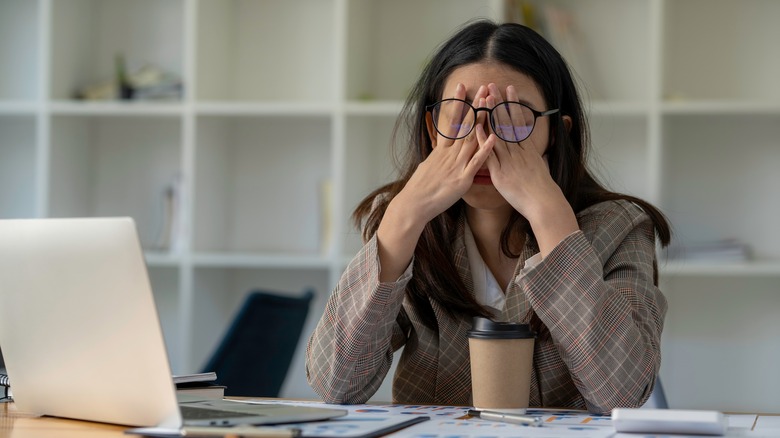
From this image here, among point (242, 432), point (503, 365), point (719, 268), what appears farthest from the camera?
point (719, 268)

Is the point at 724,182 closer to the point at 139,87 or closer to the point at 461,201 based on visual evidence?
the point at 461,201

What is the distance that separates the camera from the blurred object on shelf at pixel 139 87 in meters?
3.23

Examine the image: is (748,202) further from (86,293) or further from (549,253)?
(86,293)

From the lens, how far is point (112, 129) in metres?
3.45

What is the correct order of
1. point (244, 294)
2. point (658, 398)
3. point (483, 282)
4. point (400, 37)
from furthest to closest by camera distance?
point (244, 294) → point (400, 37) → point (658, 398) → point (483, 282)

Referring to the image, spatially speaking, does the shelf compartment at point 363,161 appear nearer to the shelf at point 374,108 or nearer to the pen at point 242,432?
the shelf at point 374,108

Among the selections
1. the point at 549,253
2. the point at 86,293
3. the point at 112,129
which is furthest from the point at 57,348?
the point at 112,129

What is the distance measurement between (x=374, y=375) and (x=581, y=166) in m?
0.51

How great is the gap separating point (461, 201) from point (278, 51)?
1.88 meters

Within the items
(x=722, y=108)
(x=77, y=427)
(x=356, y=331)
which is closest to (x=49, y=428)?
(x=77, y=427)

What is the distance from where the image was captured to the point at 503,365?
1164 millimetres

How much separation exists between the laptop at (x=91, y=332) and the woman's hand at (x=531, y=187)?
42 centimetres

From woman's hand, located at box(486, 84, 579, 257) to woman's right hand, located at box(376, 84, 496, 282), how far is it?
0.03 metres

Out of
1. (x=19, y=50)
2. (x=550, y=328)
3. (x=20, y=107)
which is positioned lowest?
(x=550, y=328)
